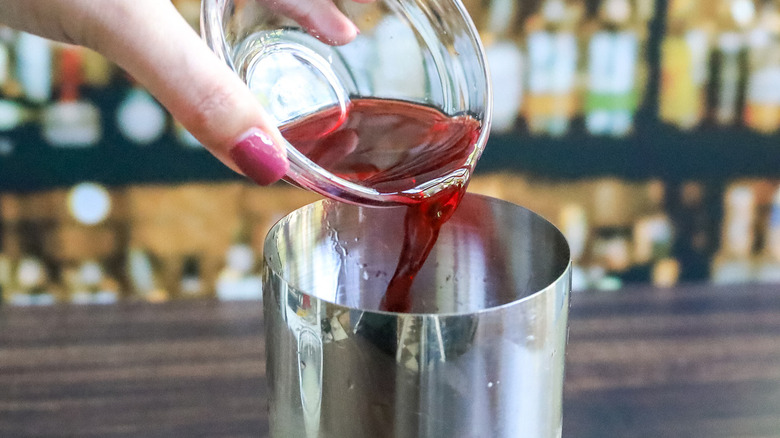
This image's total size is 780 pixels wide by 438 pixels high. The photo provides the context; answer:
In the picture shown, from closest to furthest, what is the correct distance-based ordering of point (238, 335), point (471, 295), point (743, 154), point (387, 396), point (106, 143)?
point (387, 396)
point (471, 295)
point (238, 335)
point (106, 143)
point (743, 154)

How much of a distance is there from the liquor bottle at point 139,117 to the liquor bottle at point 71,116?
48 mm

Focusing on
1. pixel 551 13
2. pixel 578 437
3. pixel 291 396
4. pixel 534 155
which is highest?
pixel 551 13

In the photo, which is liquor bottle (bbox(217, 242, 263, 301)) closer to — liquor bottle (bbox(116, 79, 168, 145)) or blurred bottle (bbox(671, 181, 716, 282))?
liquor bottle (bbox(116, 79, 168, 145))

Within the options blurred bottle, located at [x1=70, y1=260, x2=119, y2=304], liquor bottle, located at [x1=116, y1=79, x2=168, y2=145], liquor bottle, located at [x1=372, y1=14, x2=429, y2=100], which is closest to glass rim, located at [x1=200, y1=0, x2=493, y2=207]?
liquor bottle, located at [x1=372, y1=14, x2=429, y2=100]

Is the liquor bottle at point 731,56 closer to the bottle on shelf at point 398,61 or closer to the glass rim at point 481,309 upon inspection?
the bottle on shelf at point 398,61

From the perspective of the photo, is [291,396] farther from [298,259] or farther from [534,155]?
[534,155]

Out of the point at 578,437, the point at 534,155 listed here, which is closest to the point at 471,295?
the point at 578,437

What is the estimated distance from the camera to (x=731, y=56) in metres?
1.66

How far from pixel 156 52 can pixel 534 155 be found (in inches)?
46.9

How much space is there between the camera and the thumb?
1.66ft

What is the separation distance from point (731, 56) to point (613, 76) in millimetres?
271

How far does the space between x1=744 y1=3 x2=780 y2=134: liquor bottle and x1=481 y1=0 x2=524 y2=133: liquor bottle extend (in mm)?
512

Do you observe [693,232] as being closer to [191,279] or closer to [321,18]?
[191,279]

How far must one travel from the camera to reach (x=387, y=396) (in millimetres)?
417
